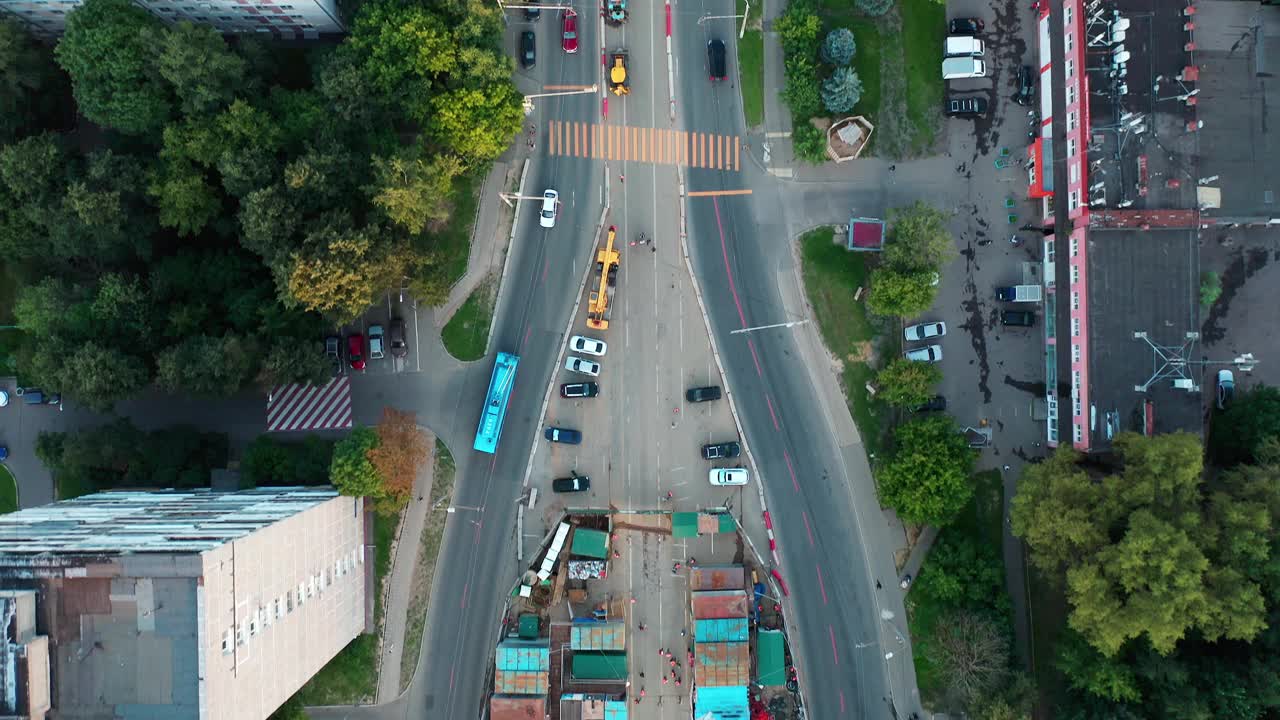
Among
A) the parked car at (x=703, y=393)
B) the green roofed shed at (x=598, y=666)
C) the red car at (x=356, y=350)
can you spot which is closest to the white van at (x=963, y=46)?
the parked car at (x=703, y=393)

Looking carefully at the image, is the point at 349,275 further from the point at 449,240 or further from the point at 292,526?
the point at 292,526

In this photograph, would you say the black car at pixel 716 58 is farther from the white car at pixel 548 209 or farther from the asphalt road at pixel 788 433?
the white car at pixel 548 209

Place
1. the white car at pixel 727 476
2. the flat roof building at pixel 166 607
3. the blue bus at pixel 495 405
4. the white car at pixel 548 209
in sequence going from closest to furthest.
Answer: the flat roof building at pixel 166 607 < the white car at pixel 727 476 < the blue bus at pixel 495 405 < the white car at pixel 548 209

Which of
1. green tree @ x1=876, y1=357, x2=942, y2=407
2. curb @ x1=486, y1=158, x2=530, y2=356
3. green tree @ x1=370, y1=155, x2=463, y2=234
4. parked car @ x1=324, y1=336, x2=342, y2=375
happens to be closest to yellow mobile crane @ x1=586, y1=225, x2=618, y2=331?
curb @ x1=486, y1=158, x2=530, y2=356

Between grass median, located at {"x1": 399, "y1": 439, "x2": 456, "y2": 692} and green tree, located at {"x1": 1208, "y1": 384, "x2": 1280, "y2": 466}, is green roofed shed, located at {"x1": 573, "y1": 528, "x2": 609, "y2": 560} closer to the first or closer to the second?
grass median, located at {"x1": 399, "y1": 439, "x2": 456, "y2": 692}

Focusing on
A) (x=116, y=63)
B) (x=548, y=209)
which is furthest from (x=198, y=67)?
(x=548, y=209)
